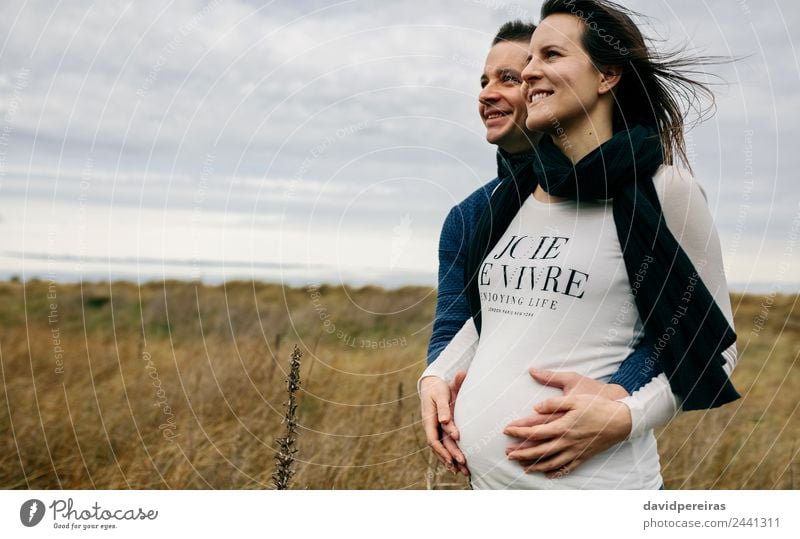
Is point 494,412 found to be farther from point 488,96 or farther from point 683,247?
point 488,96

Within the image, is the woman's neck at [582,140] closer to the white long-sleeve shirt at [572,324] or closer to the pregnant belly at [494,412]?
the white long-sleeve shirt at [572,324]

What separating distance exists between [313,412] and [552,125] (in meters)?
2.26

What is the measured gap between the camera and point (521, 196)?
2316 millimetres

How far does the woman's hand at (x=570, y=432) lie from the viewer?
75.8 inches

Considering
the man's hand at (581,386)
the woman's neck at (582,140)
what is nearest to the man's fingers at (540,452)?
the man's hand at (581,386)

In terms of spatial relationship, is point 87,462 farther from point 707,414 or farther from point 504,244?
point 707,414

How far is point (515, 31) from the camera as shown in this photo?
2.59m

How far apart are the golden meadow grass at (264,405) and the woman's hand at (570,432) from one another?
80 centimetres

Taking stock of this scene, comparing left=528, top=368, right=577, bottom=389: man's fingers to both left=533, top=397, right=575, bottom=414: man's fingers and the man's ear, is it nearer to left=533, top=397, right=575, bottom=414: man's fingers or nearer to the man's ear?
left=533, top=397, right=575, bottom=414: man's fingers

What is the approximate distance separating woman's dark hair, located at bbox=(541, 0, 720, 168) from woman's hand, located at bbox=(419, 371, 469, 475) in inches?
36.7

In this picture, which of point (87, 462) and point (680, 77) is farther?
point (87, 462)

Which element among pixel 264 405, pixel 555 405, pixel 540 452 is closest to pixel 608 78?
pixel 555 405

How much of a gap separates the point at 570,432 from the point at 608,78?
1.00 m
